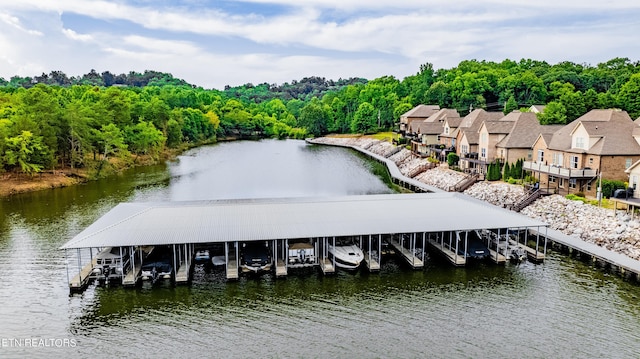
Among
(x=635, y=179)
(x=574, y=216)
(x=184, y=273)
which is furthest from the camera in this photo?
(x=574, y=216)

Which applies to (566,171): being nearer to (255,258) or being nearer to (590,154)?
(590,154)

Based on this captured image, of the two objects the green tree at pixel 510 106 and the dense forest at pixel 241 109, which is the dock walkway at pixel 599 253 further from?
the green tree at pixel 510 106

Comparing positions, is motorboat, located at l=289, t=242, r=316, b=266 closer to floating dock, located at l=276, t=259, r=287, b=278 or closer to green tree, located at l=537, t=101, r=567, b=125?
floating dock, located at l=276, t=259, r=287, b=278

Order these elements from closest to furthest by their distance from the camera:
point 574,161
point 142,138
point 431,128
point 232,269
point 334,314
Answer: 1. point 334,314
2. point 232,269
3. point 574,161
4. point 431,128
5. point 142,138

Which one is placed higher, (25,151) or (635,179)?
(25,151)

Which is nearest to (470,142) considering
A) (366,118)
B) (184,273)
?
(184,273)

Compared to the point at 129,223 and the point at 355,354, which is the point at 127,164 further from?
the point at 355,354
